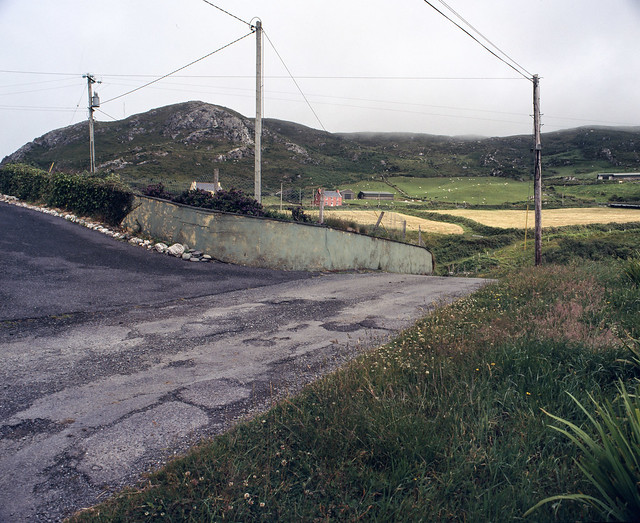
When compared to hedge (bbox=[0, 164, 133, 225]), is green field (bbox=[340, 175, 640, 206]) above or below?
above

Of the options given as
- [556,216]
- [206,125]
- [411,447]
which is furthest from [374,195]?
[411,447]

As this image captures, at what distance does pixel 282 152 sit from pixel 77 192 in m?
109

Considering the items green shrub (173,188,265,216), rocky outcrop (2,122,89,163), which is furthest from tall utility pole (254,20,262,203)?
rocky outcrop (2,122,89,163)

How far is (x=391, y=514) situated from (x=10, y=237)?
589 inches

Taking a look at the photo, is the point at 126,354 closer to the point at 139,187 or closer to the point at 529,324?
the point at 529,324

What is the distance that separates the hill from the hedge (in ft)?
149

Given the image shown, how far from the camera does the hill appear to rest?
3428 inches

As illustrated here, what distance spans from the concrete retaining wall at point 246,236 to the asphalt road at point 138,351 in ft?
4.23

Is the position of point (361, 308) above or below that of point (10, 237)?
below

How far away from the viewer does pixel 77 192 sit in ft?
60.5

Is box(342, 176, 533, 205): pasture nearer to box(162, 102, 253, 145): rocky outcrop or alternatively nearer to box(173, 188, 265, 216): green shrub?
box(162, 102, 253, 145): rocky outcrop

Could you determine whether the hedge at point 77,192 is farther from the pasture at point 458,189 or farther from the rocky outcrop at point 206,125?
the rocky outcrop at point 206,125

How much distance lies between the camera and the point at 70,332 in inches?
254

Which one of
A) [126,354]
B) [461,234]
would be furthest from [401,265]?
[461,234]
